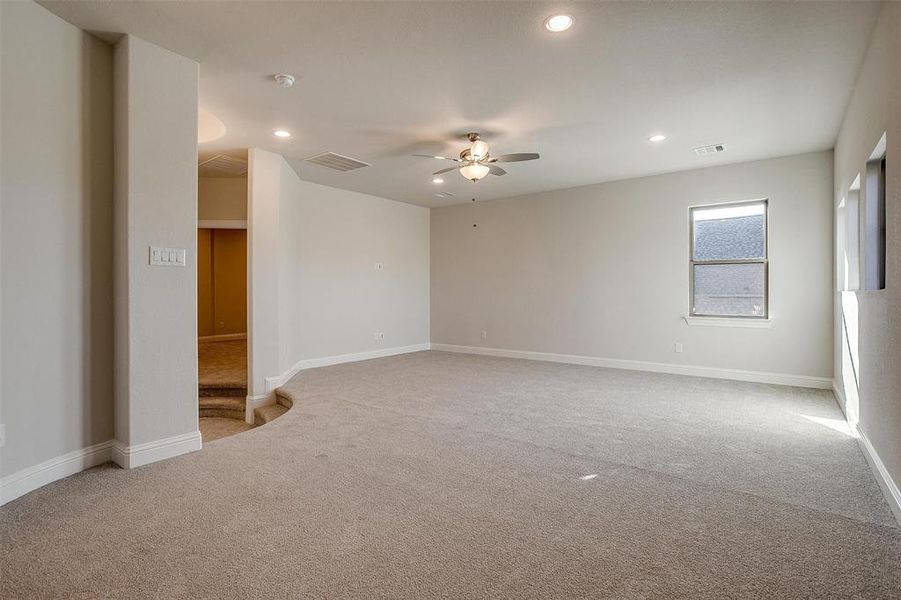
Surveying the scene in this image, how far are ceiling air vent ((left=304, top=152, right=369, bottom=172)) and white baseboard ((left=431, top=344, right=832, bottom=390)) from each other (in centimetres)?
381

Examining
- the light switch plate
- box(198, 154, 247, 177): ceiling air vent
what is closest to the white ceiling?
box(198, 154, 247, 177): ceiling air vent

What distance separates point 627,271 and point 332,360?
445cm

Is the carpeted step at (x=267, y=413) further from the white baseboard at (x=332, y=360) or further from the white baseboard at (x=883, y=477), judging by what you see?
the white baseboard at (x=883, y=477)

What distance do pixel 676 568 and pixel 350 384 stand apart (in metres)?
4.09

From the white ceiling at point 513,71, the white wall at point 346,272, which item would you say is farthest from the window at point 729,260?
the white wall at point 346,272

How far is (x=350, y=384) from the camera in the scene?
211 inches

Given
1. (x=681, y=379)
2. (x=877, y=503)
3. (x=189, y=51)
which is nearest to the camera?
(x=877, y=503)

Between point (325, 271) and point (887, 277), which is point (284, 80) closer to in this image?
point (325, 271)

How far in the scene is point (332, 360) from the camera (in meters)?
6.86

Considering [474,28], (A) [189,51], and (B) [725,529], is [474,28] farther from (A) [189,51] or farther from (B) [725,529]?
(B) [725,529]

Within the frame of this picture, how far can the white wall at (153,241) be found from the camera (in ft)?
9.40

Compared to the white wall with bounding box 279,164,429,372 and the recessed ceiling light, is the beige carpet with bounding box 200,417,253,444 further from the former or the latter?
the recessed ceiling light

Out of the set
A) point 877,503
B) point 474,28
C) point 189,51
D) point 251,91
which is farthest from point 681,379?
point 189,51

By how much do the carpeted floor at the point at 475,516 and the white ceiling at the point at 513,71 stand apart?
2.65 m
